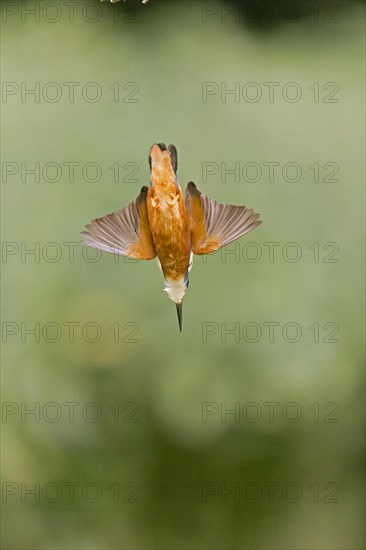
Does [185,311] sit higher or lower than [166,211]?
lower

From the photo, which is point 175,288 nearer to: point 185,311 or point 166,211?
point 166,211

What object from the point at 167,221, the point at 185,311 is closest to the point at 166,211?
the point at 167,221

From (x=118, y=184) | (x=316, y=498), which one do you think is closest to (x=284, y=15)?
(x=118, y=184)

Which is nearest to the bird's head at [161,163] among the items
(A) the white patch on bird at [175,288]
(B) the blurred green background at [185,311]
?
(A) the white patch on bird at [175,288]

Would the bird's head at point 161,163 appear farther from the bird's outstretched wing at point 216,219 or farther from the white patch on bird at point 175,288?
the white patch on bird at point 175,288

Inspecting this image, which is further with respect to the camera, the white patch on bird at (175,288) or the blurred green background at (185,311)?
the blurred green background at (185,311)

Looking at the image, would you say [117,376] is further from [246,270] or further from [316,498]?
[316,498]

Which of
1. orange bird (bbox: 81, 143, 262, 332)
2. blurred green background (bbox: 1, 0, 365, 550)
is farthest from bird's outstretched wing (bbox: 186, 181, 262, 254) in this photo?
blurred green background (bbox: 1, 0, 365, 550)
